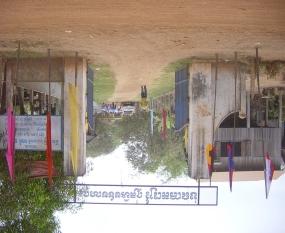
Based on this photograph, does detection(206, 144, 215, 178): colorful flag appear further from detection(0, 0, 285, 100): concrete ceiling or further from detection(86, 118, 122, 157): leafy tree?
detection(86, 118, 122, 157): leafy tree

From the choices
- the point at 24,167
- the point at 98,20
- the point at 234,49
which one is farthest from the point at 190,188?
the point at 98,20

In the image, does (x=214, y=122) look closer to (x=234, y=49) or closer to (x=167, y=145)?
→ (x=234, y=49)

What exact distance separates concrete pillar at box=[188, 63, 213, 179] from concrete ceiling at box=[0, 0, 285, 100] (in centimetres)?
77

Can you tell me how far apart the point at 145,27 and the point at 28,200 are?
6.03 m

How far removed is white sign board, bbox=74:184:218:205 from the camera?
11.3 metres

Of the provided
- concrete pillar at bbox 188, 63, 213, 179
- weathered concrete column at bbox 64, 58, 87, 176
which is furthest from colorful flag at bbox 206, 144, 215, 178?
weathered concrete column at bbox 64, 58, 87, 176

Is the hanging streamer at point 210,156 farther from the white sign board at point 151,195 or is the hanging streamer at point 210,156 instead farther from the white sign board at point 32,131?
the white sign board at point 32,131

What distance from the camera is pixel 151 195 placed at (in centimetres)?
1173

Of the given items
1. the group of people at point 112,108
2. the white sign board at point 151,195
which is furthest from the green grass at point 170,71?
the group of people at point 112,108

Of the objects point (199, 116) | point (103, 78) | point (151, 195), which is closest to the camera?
point (151, 195)

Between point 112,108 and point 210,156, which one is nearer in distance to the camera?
point 210,156

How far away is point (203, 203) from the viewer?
1132 centimetres

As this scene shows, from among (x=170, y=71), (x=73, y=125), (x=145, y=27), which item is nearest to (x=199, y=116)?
(x=170, y=71)

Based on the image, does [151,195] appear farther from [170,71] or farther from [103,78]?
[103,78]
